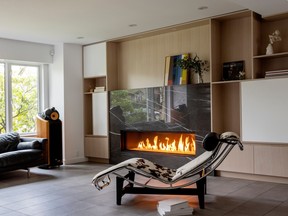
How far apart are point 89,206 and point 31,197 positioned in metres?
0.96

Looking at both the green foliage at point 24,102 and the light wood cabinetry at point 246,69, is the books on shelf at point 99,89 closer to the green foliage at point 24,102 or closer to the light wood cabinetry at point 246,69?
the green foliage at point 24,102

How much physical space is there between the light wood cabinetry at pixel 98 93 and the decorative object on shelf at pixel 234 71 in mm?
2510

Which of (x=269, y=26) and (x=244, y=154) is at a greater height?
(x=269, y=26)

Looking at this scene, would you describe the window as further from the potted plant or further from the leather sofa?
the potted plant

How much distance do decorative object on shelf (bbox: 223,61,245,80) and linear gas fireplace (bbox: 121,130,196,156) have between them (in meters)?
1.14

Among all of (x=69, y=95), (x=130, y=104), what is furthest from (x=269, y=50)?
(x=69, y=95)

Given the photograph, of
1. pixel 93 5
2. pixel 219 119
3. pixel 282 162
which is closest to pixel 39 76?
pixel 93 5

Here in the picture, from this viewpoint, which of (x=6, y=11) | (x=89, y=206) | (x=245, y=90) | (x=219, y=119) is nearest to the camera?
(x=89, y=206)

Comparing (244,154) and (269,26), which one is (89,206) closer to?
(244,154)

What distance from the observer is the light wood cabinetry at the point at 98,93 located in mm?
6961

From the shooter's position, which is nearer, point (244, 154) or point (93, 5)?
point (93, 5)

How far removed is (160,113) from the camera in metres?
6.06

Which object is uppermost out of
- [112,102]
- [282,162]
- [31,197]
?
[112,102]

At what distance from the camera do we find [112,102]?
22.4 ft
